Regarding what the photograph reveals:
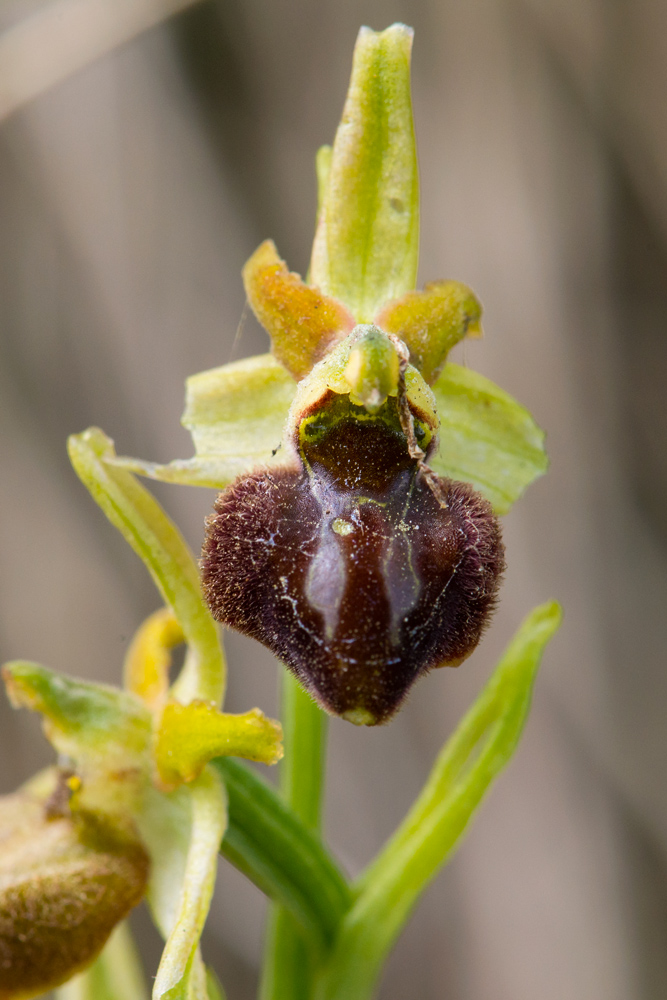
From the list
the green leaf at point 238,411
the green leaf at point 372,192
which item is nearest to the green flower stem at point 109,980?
the green leaf at point 238,411

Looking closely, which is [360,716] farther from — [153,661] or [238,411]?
[153,661]

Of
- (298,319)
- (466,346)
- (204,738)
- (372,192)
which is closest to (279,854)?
(204,738)

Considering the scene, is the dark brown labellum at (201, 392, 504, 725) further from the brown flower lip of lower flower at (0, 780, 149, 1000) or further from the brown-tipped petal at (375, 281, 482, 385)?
Answer: the brown flower lip of lower flower at (0, 780, 149, 1000)

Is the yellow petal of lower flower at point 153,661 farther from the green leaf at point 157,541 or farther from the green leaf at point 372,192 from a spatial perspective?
the green leaf at point 372,192

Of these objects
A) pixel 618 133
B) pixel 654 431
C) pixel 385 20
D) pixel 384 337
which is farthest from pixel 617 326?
pixel 384 337

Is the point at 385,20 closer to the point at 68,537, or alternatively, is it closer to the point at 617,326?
the point at 617,326

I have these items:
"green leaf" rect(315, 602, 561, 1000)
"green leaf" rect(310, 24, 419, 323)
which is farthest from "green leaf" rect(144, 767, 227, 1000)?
"green leaf" rect(310, 24, 419, 323)
